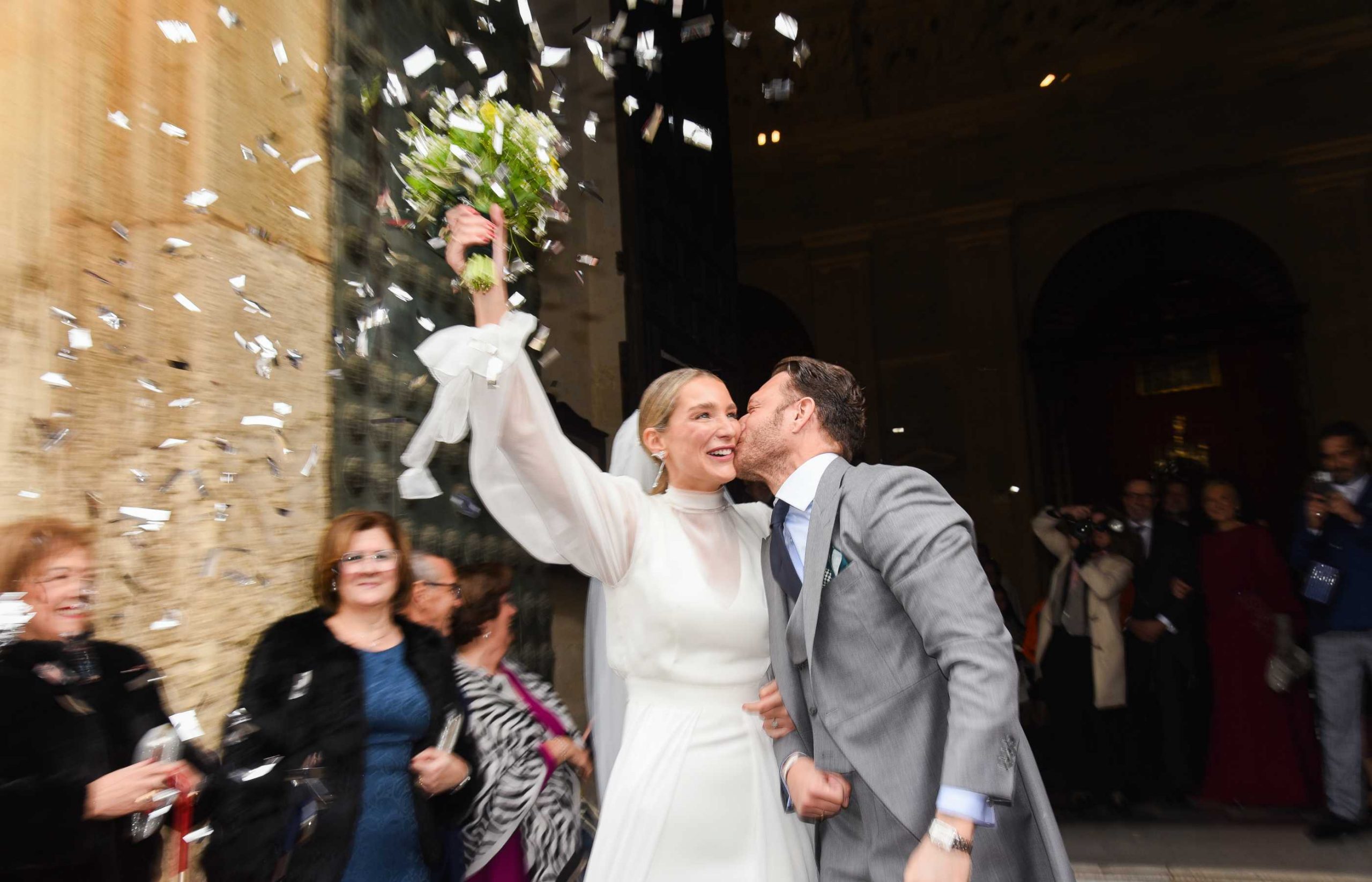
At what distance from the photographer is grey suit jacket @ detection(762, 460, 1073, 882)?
1.85m

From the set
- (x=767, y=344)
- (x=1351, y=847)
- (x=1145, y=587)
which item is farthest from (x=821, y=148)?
(x=1351, y=847)

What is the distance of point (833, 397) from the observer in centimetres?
249

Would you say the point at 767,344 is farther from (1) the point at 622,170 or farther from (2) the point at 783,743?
A: (2) the point at 783,743

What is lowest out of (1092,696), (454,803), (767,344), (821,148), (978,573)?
(1092,696)

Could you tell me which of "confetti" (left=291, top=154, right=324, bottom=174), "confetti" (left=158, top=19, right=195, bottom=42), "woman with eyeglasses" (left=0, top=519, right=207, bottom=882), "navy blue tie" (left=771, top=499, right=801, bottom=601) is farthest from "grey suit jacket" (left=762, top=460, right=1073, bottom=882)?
"confetti" (left=158, top=19, right=195, bottom=42)

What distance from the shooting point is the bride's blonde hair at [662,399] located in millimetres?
2773

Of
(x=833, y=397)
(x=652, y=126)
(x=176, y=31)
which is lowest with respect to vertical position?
(x=833, y=397)

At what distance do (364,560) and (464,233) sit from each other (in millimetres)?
958

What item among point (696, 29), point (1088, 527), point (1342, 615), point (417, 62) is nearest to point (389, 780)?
point (417, 62)

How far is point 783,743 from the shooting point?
2.32 m

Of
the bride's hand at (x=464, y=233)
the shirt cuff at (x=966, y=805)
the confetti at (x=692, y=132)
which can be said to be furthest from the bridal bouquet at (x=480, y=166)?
the confetti at (x=692, y=132)

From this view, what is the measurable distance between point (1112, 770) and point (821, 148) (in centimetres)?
730

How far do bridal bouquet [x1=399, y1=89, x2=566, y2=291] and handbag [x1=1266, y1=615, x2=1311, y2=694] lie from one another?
4510 millimetres

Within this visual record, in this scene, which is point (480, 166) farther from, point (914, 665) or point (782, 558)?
point (914, 665)
